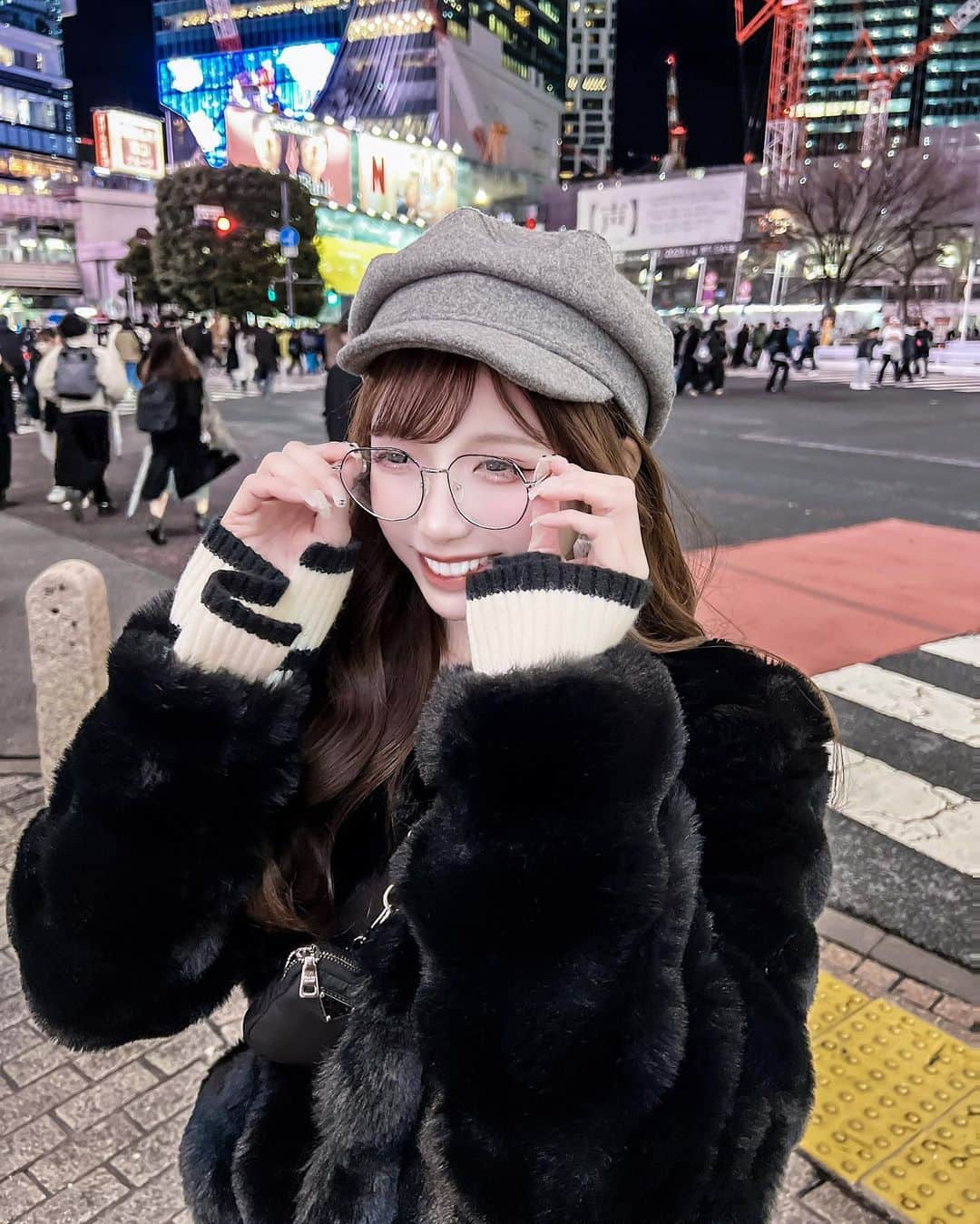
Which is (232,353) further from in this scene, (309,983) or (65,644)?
(309,983)

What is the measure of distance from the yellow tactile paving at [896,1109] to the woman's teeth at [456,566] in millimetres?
1772

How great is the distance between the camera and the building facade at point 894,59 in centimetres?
6750

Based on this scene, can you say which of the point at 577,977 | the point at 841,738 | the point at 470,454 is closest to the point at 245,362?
the point at 841,738

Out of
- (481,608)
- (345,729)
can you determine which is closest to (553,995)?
(481,608)

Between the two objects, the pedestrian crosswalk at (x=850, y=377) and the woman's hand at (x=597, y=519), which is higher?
the woman's hand at (x=597, y=519)

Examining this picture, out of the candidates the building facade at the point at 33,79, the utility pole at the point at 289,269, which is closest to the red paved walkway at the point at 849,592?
the utility pole at the point at 289,269

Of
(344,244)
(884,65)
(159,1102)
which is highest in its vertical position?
(884,65)

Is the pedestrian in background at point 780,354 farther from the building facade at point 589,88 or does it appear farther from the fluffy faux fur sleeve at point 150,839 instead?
the building facade at point 589,88

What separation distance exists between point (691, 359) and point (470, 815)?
935 inches

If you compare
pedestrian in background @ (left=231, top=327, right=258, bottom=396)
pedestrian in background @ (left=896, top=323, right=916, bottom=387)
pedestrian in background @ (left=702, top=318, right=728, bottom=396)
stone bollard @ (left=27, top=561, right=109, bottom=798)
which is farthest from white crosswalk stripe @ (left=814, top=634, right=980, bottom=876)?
pedestrian in background @ (left=896, top=323, right=916, bottom=387)

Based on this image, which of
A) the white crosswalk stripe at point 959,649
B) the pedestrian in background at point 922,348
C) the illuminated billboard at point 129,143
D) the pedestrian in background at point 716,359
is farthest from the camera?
the illuminated billboard at point 129,143

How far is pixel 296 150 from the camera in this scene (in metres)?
55.7

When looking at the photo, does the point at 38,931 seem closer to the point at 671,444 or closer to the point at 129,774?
the point at 129,774

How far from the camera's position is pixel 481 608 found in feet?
3.35
